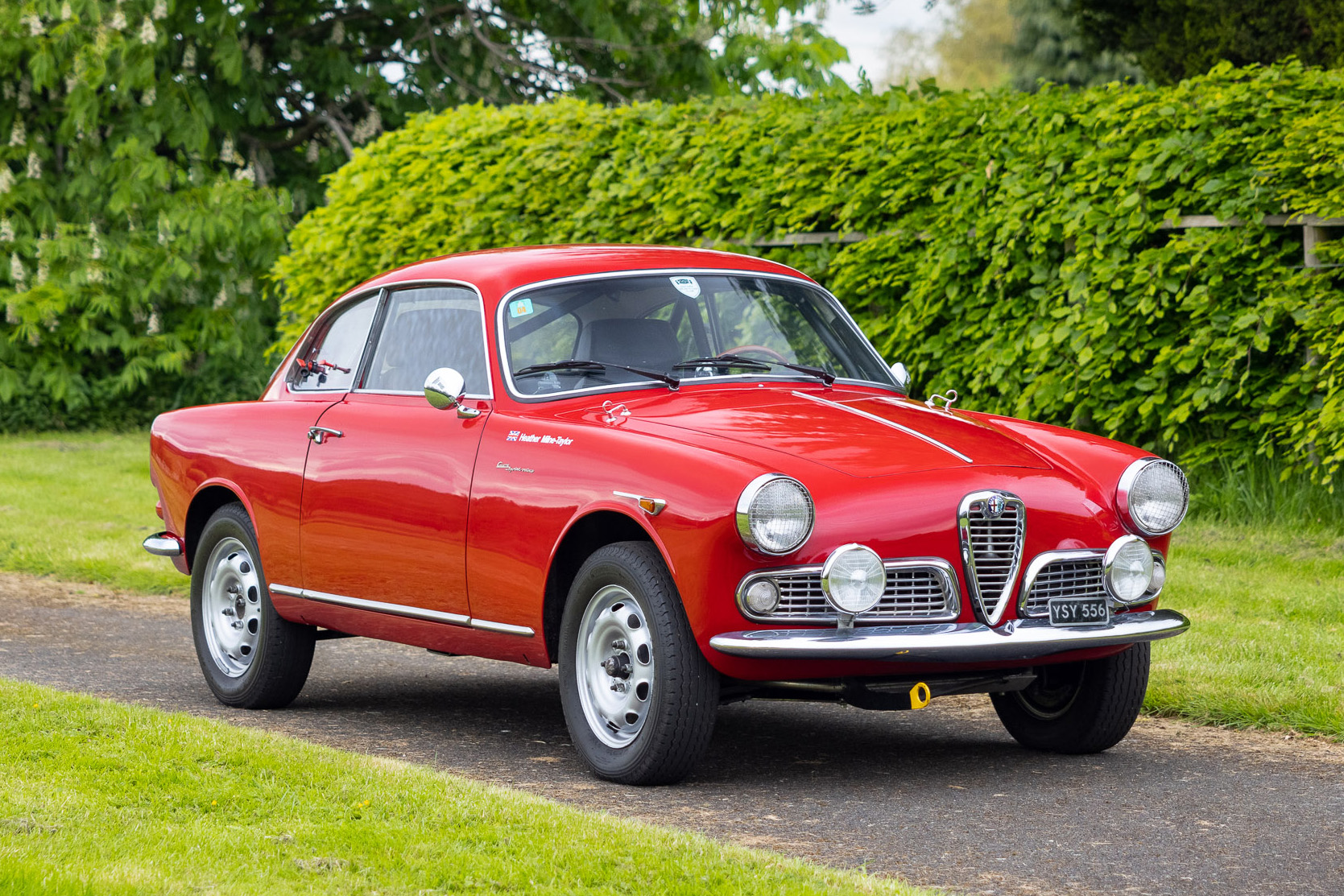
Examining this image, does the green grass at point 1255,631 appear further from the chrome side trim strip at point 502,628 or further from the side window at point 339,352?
the side window at point 339,352

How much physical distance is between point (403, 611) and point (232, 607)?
4.29ft

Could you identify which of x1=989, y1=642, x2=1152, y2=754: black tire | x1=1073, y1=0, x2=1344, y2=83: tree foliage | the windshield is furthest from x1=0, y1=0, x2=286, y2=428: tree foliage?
x1=989, y1=642, x2=1152, y2=754: black tire

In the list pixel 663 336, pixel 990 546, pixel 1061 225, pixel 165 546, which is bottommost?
pixel 165 546

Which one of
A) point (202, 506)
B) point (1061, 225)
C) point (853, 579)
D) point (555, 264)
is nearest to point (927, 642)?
point (853, 579)

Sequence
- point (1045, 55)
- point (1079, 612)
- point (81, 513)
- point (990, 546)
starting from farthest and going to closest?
point (1045, 55)
point (81, 513)
point (1079, 612)
point (990, 546)

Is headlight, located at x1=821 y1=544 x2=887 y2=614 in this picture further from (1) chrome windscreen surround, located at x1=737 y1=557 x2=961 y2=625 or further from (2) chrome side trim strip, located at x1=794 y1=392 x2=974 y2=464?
(2) chrome side trim strip, located at x1=794 y1=392 x2=974 y2=464

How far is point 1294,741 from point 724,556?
2.56 m

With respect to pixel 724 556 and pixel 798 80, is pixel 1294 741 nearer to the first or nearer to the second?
pixel 724 556

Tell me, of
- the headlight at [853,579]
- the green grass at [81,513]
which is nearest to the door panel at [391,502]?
the headlight at [853,579]

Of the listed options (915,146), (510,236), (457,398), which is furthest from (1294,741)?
(510,236)

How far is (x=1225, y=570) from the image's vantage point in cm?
945

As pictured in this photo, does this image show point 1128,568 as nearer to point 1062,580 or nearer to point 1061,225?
point 1062,580

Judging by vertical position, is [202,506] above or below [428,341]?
below

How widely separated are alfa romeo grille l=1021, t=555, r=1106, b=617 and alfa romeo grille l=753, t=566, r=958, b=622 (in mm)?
305
